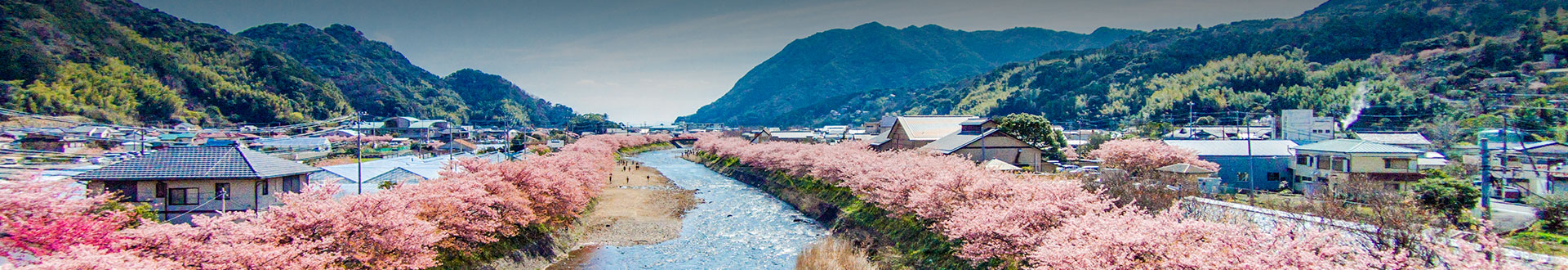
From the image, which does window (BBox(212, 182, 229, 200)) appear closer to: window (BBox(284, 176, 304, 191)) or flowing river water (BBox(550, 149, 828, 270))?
window (BBox(284, 176, 304, 191))

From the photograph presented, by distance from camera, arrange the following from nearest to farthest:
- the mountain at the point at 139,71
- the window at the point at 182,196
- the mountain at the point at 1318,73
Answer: the window at the point at 182,196
the mountain at the point at 1318,73
the mountain at the point at 139,71

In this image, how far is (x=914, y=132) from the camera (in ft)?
190

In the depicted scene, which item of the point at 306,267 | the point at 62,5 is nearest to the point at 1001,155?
the point at 306,267

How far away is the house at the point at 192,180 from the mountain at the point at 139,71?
6073 centimetres

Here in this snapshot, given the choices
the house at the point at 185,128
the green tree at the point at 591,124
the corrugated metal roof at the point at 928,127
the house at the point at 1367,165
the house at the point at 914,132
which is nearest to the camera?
the house at the point at 1367,165

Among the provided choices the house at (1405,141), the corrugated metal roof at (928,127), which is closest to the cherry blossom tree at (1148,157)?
the house at (1405,141)

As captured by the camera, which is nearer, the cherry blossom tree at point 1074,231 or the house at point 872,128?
the cherry blossom tree at point 1074,231

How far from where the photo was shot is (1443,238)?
46.8ft

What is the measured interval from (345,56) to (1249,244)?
691ft

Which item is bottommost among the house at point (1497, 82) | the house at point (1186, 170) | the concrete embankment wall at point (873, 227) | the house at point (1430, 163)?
the concrete embankment wall at point (873, 227)

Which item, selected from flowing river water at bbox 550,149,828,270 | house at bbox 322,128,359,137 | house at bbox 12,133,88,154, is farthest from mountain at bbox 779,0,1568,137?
house at bbox 322,128,359,137

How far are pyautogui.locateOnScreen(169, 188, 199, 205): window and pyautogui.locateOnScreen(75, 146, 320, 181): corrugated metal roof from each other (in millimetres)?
746

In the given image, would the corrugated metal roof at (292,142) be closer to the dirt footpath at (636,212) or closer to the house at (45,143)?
the house at (45,143)

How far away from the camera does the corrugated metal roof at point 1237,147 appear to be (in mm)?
37094
